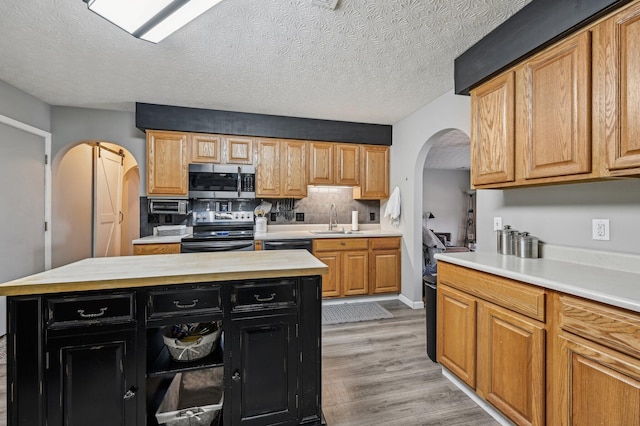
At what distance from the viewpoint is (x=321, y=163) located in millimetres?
4059

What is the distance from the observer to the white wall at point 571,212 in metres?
1.57

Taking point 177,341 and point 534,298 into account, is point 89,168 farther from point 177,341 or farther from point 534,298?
point 534,298

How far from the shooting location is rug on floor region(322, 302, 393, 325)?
10.8ft

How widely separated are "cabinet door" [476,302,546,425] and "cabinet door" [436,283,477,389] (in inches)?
2.2

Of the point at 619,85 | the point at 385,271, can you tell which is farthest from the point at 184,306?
the point at 385,271

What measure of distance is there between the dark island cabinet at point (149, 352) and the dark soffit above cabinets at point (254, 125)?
2746 millimetres

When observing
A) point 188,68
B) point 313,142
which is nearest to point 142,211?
point 188,68

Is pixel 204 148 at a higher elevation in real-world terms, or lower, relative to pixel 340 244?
higher

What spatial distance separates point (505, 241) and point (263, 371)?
1902 millimetres

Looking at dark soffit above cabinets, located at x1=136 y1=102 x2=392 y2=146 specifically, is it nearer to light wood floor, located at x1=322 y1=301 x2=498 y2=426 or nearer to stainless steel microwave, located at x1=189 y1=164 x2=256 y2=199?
stainless steel microwave, located at x1=189 y1=164 x2=256 y2=199

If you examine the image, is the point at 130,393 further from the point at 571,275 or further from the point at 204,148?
the point at 204,148

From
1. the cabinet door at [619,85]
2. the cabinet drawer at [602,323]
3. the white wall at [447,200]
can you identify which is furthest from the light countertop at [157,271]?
the white wall at [447,200]

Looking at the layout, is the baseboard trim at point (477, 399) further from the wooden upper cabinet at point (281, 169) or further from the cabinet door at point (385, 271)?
the wooden upper cabinet at point (281, 169)

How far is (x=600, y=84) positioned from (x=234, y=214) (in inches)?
149
